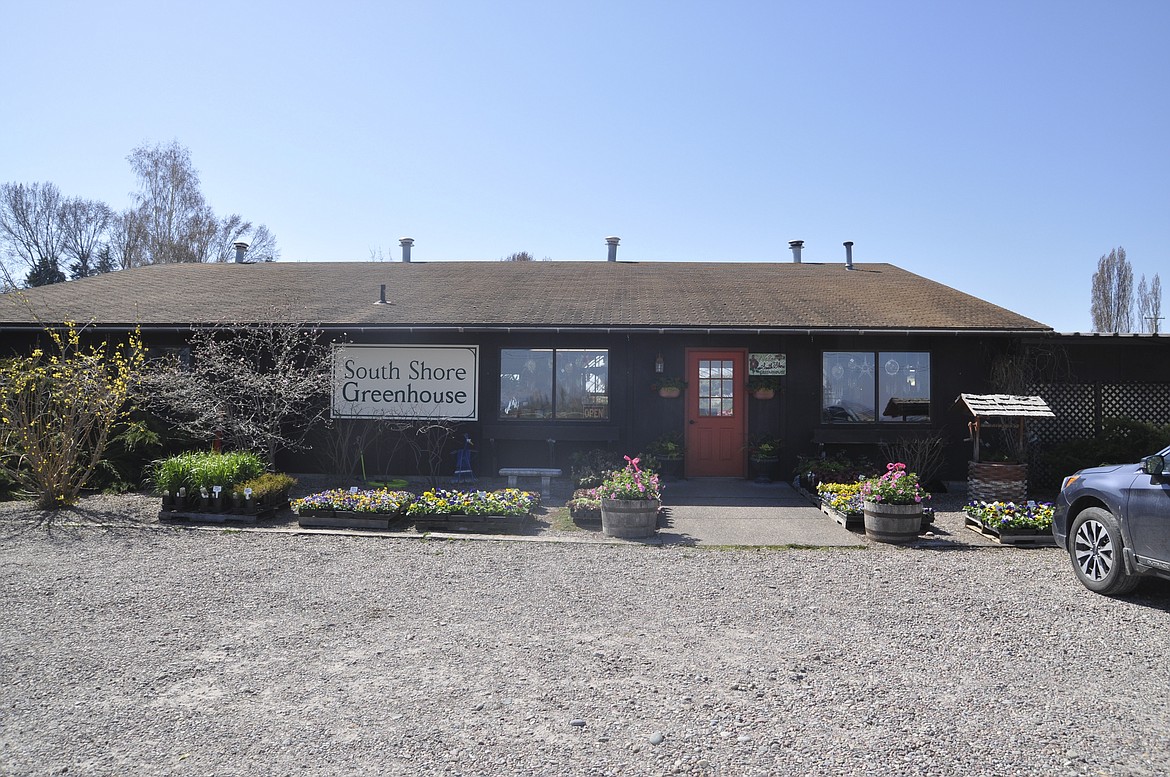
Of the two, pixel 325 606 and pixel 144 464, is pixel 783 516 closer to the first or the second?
pixel 325 606

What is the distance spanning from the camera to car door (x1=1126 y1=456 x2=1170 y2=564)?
510 cm

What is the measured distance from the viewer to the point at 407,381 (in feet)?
36.8

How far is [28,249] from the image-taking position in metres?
37.9

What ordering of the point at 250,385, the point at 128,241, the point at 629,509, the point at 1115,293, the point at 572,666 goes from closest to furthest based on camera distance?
1. the point at 572,666
2. the point at 629,509
3. the point at 250,385
4. the point at 128,241
5. the point at 1115,293

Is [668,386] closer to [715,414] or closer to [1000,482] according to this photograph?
[715,414]

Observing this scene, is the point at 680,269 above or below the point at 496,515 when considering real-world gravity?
above

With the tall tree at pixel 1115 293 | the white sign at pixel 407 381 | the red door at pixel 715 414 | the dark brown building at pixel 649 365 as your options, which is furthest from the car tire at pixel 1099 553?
the tall tree at pixel 1115 293

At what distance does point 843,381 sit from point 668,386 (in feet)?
8.85

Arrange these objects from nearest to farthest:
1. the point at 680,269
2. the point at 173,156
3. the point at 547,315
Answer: the point at 547,315
the point at 680,269
the point at 173,156

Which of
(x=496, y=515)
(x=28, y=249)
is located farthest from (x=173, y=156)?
(x=496, y=515)

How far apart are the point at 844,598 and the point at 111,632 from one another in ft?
16.8

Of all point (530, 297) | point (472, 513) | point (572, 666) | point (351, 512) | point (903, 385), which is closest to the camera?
point (572, 666)

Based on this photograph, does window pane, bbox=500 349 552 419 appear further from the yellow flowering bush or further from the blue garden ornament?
the yellow flowering bush

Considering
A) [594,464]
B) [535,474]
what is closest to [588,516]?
[594,464]
